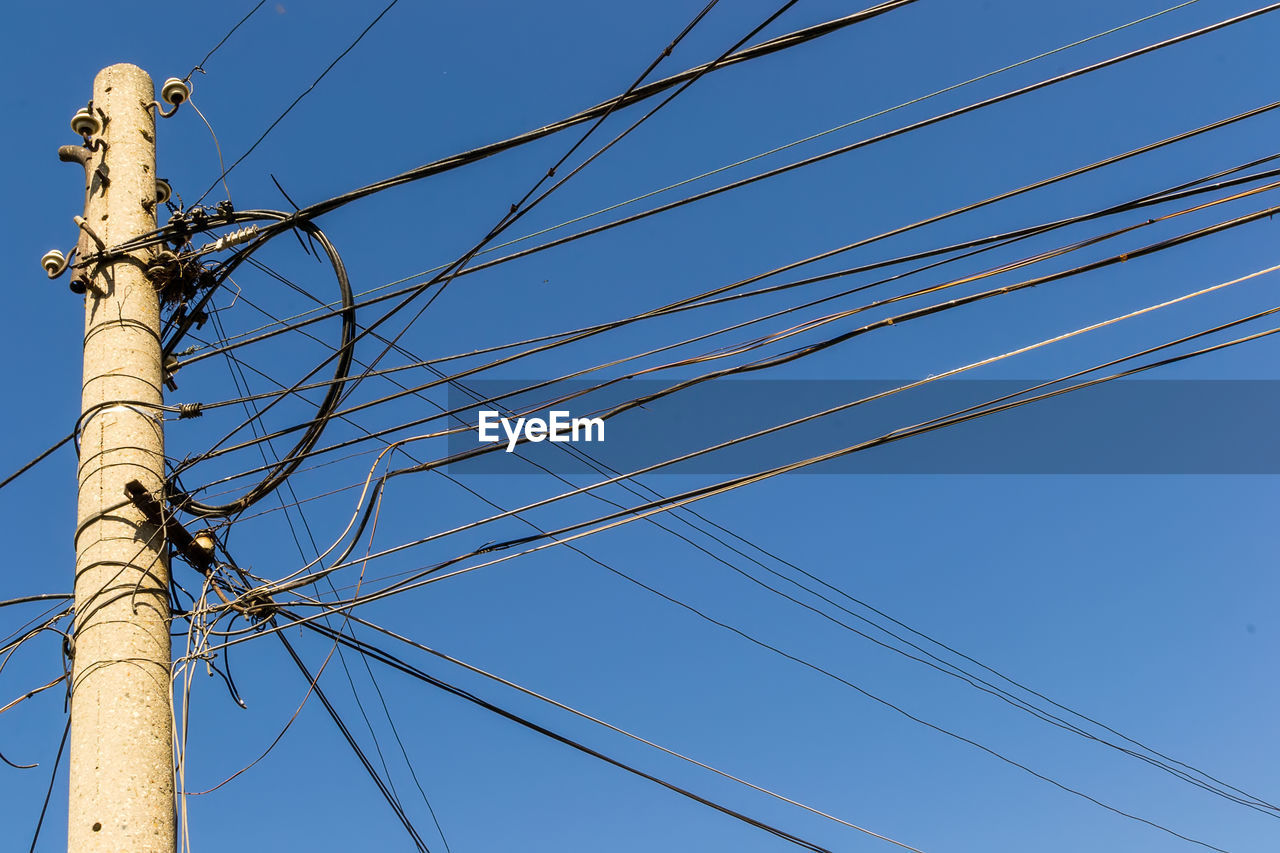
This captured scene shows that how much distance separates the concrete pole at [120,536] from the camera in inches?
199

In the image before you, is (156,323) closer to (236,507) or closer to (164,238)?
(164,238)

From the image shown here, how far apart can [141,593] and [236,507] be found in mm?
966

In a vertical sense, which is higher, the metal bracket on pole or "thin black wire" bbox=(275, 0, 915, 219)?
"thin black wire" bbox=(275, 0, 915, 219)

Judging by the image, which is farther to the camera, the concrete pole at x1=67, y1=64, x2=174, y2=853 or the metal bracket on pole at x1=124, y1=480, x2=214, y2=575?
the metal bracket on pole at x1=124, y1=480, x2=214, y2=575

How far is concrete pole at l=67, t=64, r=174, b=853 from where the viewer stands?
16.6 feet

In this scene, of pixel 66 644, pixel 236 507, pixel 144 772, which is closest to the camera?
pixel 144 772

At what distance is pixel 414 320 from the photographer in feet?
21.2

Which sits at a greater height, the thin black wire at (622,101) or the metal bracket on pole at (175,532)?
the thin black wire at (622,101)

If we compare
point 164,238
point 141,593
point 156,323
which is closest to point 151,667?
point 141,593

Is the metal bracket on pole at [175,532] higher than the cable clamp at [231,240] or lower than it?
lower

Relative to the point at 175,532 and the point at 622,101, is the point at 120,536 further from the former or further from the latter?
the point at 622,101

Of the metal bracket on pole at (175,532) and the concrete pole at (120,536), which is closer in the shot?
the concrete pole at (120,536)

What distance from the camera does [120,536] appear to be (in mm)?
5684

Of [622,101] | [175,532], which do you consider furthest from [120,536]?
[622,101]
